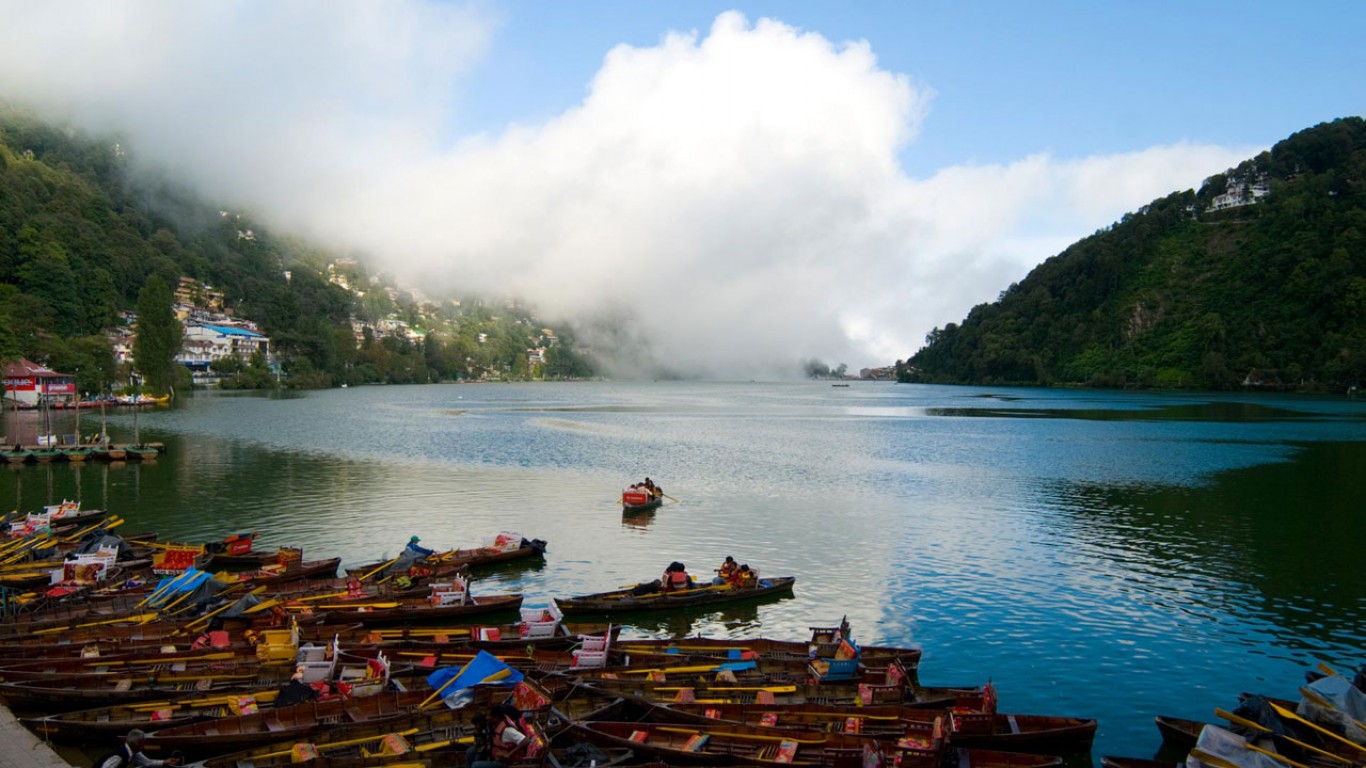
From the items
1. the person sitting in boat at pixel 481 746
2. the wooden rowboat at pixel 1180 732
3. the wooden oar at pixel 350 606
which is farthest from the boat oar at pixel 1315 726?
the wooden oar at pixel 350 606

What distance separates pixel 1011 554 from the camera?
3616cm

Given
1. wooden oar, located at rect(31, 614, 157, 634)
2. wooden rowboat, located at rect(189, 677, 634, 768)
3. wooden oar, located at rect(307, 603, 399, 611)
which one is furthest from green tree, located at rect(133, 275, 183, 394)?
wooden rowboat, located at rect(189, 677, 634, 768)

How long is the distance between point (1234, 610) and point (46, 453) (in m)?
73.7

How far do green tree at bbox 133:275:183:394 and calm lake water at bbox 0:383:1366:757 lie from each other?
40.6m

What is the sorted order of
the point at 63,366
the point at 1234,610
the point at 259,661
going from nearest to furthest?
1. the point at 259,661
2. the point at 1234,610
3. the point at 63,366

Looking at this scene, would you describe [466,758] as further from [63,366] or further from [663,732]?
[63,366]

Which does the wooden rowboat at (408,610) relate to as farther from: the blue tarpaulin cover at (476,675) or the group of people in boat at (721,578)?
the blue tarpaulin cover at (476,675)

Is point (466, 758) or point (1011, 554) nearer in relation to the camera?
point (466, 758)

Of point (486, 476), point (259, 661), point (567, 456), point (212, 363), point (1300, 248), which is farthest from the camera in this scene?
point (212, 363)

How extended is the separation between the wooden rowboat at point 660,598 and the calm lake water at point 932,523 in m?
0.78

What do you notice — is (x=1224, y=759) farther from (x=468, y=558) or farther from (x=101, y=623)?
(x=101, y=623)

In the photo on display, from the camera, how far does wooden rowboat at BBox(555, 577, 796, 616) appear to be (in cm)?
2612

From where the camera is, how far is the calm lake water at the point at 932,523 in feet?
78.8

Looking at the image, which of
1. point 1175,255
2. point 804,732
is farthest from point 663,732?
point 1175,255
